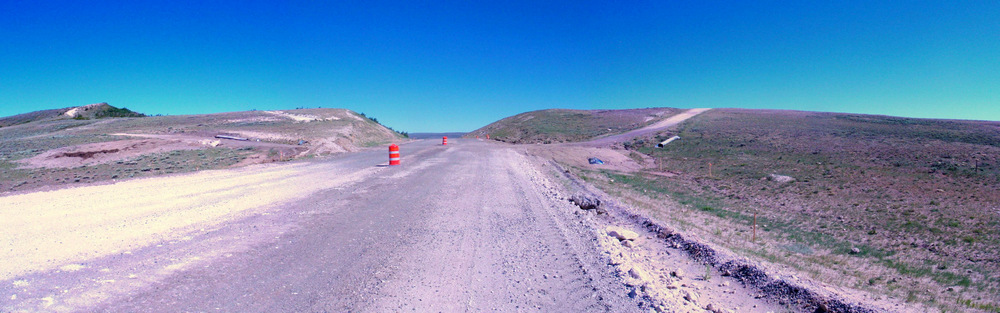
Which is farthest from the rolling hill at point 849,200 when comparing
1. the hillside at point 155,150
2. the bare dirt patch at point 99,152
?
the bare dirt patch at point 99,152

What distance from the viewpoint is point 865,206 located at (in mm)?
13750

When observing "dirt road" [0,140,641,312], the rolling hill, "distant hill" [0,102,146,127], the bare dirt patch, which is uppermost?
"distant hill" [0,102,146,127]

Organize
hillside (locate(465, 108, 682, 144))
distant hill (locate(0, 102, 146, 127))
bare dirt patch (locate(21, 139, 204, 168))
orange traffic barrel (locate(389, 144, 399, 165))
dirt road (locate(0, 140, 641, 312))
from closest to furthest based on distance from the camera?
1. dirt road (locate(0, 140, 641, 312))
2. orange traffic barrel (locate(389, 144, 399, 165))
3. bare dirt patch (locate(21, 139, 204, 168))
4. hillside (locate(465, 108, 682, 144))
5. distant hill (locate(0, 102, 146, 127))

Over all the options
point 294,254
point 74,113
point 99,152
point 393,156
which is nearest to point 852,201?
point 393,156

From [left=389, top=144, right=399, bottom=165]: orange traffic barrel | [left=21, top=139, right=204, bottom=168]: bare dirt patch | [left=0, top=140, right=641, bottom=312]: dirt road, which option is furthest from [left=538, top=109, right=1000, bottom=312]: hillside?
[left=21, top=139, right=204, bottom=168]: bare dirt patch

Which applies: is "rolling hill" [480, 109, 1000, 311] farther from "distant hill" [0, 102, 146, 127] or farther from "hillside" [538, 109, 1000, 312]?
"distant hill" [0, 102, 146, 127]

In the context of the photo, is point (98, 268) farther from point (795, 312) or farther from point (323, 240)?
point (795, 312)

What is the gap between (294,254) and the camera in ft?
15.9

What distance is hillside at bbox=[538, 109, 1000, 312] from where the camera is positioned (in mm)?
7403

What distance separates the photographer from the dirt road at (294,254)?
3658 mm

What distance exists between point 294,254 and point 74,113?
69.8 meters

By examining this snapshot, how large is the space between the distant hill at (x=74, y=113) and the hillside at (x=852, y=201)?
2516 inches

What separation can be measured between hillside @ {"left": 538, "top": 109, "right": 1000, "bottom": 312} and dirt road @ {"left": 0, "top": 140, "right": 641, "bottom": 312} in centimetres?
363

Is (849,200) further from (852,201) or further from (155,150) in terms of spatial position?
(155,150)
